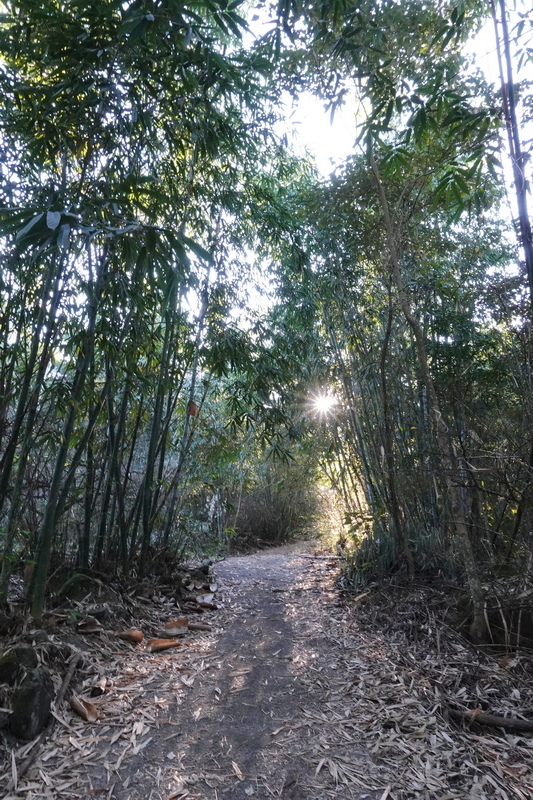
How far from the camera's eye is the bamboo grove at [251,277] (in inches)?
76.8

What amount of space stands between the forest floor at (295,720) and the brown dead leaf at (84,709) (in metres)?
0.02

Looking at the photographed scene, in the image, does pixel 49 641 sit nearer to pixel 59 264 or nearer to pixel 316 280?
pixel 59 264

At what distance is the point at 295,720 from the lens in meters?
1.85

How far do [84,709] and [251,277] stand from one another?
3.47 m

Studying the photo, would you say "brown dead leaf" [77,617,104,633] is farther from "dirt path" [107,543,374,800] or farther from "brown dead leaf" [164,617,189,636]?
"dirt path" [107,543,374,800]

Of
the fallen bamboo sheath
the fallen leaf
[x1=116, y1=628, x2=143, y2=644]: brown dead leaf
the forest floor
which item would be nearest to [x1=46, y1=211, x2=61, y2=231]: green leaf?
the forest floor

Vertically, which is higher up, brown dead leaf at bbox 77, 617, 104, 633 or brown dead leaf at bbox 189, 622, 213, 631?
brown dead leaf at bbox 77, 617, 104, 633

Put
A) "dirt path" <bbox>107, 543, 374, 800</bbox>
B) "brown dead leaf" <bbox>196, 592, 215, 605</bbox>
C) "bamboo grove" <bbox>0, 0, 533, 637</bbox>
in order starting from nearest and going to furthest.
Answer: "dirt path" <bbox>107, 543, 374, 800</bbox> < "bamboo grove" <bbox>0, 0, 533, 637</bbox> < "brown dead leaf" <bbox>196, 592, 215, 605</bbox>

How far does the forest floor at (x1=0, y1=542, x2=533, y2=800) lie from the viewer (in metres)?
1.47

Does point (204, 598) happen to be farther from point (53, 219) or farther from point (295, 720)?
point (53, 219)

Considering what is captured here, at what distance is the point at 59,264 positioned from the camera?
199 centimetres

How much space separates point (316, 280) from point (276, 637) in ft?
8.93

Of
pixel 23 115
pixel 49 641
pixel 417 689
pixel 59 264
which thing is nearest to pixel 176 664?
pixel 49 641

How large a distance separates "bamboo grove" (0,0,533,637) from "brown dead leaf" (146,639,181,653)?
26.5 inches
